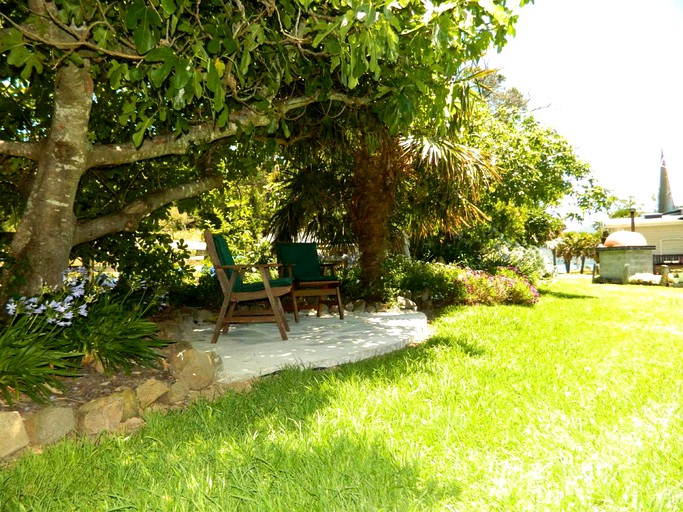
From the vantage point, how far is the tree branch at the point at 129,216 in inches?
177

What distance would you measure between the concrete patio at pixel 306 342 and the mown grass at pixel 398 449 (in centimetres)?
28

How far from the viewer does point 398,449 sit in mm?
2436

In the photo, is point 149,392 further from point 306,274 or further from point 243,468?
point 306,274

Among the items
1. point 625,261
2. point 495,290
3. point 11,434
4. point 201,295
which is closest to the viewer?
point 11,434

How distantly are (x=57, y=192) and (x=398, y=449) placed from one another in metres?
3.34

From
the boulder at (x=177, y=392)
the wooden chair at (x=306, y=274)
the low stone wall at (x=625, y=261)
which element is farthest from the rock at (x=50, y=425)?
the low stone wall at (x=625, y=261)

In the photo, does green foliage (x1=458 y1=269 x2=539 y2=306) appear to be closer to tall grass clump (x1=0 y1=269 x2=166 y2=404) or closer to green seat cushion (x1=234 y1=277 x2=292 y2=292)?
green seat cushion (x1=234 y1=277 x2=292 y2=292)

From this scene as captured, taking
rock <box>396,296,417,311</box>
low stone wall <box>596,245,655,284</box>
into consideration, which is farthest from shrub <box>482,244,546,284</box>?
low stone wall <box>596,245,655,284</box>

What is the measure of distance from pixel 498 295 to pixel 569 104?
11.2 metres

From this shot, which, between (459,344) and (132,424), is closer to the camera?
(132,424)

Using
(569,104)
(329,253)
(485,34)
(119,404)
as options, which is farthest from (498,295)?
(569,104)

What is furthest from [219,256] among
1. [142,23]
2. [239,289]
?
[142,23]

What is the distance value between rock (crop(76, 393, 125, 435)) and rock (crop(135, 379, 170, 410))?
0.83 feet

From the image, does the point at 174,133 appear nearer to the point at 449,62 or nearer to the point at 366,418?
the point at 449,62
